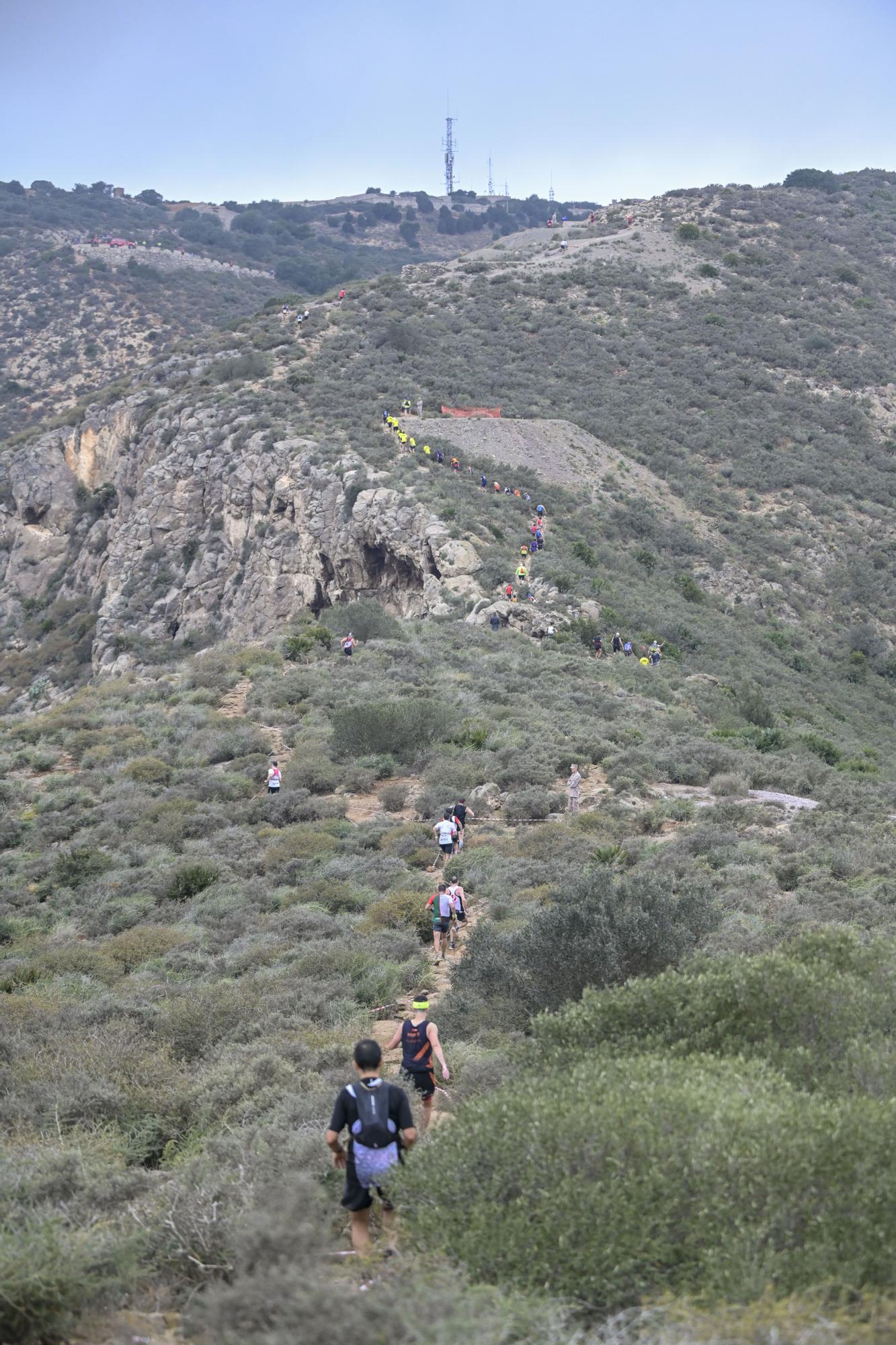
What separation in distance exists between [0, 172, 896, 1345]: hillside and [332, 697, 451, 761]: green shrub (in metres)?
0.10

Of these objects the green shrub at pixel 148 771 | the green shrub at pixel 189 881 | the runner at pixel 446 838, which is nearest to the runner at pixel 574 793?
the runner at pixel 446 838

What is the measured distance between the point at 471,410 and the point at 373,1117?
44.5 m

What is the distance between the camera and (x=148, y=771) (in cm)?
2161

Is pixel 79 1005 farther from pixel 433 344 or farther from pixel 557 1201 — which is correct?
pixel 433 344

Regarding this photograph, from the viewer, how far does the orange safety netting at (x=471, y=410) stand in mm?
47594

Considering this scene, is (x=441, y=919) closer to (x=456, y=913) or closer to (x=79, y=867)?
(x=456, y=913)

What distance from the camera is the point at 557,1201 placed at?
4590mm

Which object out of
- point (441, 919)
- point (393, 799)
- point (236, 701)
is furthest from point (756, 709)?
point (441, 919)

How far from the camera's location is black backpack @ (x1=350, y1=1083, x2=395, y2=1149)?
5637 millimetres

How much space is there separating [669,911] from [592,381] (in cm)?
4729

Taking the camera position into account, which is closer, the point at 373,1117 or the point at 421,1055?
the point at 373,1117

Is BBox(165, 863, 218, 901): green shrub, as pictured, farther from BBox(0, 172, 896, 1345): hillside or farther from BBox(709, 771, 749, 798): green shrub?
BBox(709, 771, 749, 798): green shrub

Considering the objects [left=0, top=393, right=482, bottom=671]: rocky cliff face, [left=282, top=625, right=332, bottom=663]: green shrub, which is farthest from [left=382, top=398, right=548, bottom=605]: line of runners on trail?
[left=282, top=625, right=332, bottom=663]: green shrub

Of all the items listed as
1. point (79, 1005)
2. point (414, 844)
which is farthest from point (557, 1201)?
point (414, 844)
